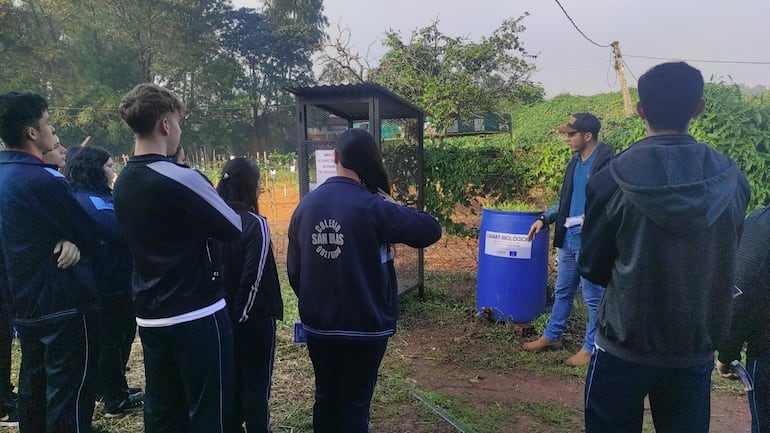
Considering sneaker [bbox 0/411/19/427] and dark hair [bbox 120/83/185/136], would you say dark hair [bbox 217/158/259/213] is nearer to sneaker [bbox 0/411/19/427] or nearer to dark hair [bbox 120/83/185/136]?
dark hair [bbox 120/83/185/136]

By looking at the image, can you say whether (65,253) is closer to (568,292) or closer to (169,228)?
(169,228)

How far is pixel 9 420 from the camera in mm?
3107

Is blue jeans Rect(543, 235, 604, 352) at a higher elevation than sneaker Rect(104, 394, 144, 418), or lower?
higher

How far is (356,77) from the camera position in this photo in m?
14.0

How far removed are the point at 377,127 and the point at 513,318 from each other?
2.22 metres

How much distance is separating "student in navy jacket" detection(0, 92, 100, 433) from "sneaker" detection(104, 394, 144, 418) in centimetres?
89

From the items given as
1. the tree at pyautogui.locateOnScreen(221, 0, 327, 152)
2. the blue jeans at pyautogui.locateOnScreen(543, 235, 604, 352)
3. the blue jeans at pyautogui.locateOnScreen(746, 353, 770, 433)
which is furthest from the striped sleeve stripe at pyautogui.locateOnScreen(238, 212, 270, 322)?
the tree at pyautogui.locateOnScreen(221, 0, 327, 152)

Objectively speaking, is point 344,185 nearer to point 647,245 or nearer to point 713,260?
point 647,245

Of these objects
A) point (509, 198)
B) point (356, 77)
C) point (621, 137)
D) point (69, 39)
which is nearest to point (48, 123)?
point (509, 198)

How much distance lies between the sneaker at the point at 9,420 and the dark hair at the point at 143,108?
2471 millimetres

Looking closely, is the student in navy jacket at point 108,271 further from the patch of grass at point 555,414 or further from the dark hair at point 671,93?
the dark hair at point 671,93

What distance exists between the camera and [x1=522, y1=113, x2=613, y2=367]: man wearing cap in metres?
3.57

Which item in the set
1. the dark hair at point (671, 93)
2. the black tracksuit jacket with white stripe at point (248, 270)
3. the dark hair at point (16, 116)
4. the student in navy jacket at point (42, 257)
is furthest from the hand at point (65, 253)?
the dark hair at point (671, 93)

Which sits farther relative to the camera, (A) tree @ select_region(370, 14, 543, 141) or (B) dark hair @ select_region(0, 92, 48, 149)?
(A) tree @ select_region(370, 14, 543, 141)
